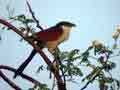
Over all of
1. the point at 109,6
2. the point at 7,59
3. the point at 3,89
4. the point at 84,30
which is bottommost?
the point at 3,89

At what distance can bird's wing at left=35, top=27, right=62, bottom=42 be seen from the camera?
0.74 meters

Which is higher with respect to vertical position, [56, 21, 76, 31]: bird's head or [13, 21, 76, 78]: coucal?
[56, 21, 76, 31]: bird's head

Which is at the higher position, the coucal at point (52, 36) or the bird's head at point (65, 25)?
the bird's head at point (65, 25)

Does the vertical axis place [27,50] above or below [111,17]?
below

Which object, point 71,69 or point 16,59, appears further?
point 16,59

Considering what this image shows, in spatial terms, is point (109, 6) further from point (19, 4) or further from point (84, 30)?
point (19, 4)

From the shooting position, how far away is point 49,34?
2.44 ft

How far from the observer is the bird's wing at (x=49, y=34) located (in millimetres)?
743

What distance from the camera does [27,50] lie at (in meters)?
1.34

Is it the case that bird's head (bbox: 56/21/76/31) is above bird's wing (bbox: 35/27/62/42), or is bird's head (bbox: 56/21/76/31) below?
Result: above

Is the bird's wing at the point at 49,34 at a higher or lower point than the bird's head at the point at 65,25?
lower

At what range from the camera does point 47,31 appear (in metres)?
0.75

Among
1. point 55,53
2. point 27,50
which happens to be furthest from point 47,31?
point 27,50

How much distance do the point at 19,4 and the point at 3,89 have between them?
421 millimetres
